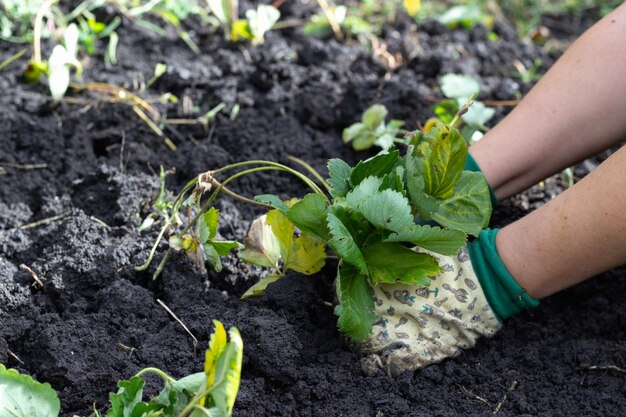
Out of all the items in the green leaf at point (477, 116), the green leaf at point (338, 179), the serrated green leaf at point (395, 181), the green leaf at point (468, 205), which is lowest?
the green leaf at point (477, 116)

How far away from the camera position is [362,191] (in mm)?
1519

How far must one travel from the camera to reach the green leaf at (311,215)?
152 centimetres

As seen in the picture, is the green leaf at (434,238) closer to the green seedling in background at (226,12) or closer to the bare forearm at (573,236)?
the bare forearm at (573,236)

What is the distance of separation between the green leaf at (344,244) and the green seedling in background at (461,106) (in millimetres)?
670

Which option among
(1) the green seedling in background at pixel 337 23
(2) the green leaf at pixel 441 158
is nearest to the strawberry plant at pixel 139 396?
(2) the green leaf at pixel 441 158

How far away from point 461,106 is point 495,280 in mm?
666

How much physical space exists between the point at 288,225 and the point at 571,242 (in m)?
0.51

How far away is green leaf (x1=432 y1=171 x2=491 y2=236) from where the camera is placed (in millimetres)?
1612

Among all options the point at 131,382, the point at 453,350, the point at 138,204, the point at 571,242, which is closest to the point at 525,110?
the point at 571,242

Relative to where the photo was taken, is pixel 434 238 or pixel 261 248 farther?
pixel 261 248

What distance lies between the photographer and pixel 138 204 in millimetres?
1863

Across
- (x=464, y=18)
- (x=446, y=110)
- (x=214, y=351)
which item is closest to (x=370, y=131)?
(x=446, y=110)

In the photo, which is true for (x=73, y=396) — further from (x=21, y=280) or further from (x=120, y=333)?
(x=21, y=280)

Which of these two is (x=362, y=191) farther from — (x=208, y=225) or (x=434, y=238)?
(x=208, y=225)
